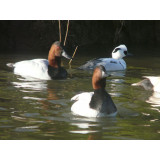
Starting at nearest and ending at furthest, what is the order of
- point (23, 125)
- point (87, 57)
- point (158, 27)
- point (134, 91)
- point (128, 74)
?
1. point (23, 125)
2. point (134, 91)
3. point (128, 74)
4. point (87, 57)
5. point (158, 27)

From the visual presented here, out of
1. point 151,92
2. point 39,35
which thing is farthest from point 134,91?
point 39,35

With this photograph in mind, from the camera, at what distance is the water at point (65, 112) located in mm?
6297

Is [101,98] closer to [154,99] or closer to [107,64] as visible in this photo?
[154,99]

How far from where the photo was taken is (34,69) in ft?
37.6

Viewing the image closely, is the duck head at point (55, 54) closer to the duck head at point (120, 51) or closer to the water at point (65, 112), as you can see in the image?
the water at point (65, 112)

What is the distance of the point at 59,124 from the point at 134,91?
11.0ft

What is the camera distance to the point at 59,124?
6785mm

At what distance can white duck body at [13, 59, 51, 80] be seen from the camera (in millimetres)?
11320

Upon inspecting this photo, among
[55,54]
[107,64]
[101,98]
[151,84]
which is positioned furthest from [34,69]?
[101,98]

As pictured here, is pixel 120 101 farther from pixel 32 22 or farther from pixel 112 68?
pixel 32 22

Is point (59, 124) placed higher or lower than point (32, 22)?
lower

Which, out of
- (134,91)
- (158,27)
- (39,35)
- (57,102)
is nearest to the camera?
(57,102)

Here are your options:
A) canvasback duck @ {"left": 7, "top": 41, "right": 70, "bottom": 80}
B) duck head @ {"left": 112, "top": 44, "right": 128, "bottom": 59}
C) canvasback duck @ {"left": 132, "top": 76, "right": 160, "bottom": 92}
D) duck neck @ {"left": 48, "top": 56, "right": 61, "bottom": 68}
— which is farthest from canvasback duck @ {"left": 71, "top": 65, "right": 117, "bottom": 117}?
duck head @ {"left": 112, "top": 44, "right": 128, "bottom": 59}

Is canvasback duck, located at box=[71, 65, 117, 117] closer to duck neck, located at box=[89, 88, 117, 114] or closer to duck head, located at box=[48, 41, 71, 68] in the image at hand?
duck neck, located at box=[89, 88, 117, 114]
